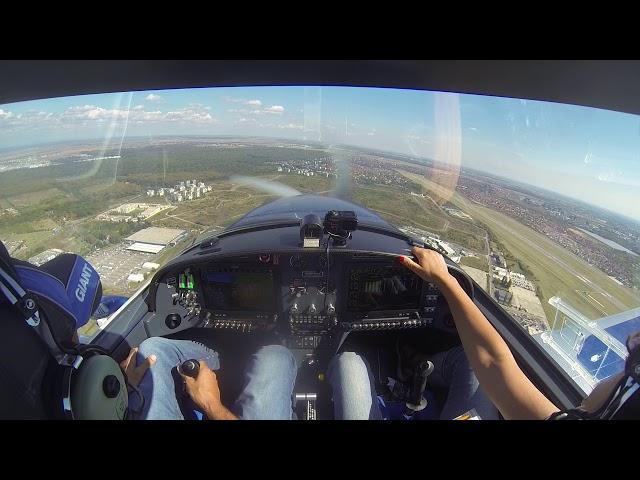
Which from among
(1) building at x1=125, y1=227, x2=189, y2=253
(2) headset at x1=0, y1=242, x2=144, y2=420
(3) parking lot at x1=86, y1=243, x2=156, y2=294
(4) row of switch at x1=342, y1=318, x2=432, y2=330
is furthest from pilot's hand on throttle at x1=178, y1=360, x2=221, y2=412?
(1) building at x1=125, y1=227, x2=189, y2=253

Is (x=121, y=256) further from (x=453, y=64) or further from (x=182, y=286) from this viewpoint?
(x=453, y=64)

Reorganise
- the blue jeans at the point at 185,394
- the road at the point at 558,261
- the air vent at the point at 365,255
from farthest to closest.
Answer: the road at the point at 558,261 → the air vent at the point at 365,255 → the blue jeans at the point at 185,394

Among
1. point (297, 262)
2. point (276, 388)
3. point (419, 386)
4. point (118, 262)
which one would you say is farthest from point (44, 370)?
point (118, 262)

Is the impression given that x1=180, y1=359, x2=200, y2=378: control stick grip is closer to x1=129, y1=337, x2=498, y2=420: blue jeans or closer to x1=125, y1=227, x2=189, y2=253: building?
x1=129, y1=337, x2=498, y2=420: blue jeans

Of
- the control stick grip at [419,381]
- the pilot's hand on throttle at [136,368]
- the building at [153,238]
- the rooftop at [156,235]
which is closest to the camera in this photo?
the pilot's hand on throttle at [136,368]

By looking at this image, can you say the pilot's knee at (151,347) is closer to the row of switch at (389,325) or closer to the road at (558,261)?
the row of switch at (389,325)

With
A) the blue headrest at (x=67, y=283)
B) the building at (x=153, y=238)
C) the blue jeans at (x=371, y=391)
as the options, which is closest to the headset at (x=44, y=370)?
the blue headrest at (x=67, y=283)

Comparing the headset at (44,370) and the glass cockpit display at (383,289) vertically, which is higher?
the headset at (44,370)
